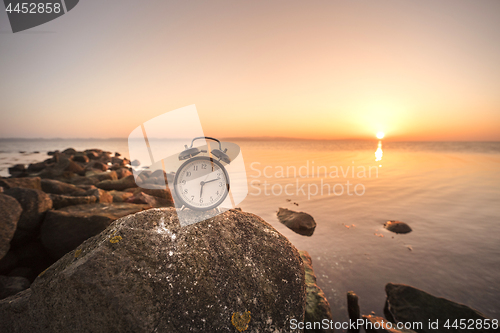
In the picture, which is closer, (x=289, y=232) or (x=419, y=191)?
(x=289, y=232)

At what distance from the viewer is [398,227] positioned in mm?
8648

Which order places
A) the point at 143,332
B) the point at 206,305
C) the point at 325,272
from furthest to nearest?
1. the point at 325,272
2. the point at 206,305
3. the point at 143,332

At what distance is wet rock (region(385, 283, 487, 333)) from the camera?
4465 millimetres

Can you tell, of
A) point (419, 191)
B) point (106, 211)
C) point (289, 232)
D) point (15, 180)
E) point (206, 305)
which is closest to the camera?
point (206, 305)

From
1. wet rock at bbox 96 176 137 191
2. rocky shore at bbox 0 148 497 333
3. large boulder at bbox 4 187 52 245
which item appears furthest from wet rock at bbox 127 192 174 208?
rocky shore at bbox 0 148 497 333

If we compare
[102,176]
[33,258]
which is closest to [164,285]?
[33,258]

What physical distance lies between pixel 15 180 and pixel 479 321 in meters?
Answer: 13.5

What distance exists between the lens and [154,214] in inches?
119

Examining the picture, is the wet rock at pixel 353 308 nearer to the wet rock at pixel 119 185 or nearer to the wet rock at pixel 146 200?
the wet rock at pixel 146 200

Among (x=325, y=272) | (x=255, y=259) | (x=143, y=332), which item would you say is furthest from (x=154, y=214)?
(x=325, y=272)

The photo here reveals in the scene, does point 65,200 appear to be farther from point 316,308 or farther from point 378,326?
point 378,326

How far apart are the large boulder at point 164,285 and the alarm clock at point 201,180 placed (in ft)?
→ 1.04

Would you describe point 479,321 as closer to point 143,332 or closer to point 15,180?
point 143,332

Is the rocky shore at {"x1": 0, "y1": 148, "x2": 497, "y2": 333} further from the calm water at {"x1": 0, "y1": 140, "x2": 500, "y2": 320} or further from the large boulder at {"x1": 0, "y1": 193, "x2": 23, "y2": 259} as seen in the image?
the calm water at {"x1": 0, "y1": 140, "x2": 500, "y2": 320}
